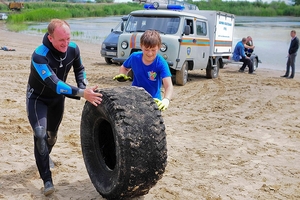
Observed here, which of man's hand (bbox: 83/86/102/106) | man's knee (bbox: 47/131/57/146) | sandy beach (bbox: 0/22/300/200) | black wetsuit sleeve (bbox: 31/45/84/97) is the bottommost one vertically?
sandy beach (bbox: 0/22/300/200)

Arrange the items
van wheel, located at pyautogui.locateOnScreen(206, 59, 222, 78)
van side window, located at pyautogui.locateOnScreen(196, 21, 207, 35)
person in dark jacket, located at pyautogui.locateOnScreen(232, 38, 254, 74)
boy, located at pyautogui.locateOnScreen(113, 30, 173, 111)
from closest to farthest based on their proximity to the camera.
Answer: boy, located at pyautogui.locateOnScreen(113, 30, 173, 111) < van side window, located at pyautogui.locateOnScreen(196, 21, 207, 35) < van wheel, located at pyautogui.locateOnScreen(206, 59, 222, 78) < person in dark jacket, located at pyautogui.locateOnScreen(232, 38, 254, 74)

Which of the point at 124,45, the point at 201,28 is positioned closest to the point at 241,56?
the point at 201,28

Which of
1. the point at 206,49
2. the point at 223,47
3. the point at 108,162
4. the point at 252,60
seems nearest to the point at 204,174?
the point at 108,162

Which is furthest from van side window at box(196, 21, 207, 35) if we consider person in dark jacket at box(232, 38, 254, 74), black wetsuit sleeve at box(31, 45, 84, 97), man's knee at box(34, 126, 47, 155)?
man's knee at box(34, 126, 47, 155)

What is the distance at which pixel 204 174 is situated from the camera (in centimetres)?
515

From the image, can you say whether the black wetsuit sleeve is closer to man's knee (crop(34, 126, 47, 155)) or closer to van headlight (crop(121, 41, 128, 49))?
man's knee (crop(34, 126, 47, 155))

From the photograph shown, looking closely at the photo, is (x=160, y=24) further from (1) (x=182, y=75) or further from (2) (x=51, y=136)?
(2) (x=51, y=136)

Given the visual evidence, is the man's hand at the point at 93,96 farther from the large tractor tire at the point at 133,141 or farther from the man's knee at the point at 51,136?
the man's knee at the point at 51,136

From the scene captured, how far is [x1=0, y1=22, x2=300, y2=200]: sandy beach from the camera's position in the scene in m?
4.65

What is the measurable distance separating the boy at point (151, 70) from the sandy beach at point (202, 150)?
1118 millimetres

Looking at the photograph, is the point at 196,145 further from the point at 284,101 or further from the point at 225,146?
the point at 284,101

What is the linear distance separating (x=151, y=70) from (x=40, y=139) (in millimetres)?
1329

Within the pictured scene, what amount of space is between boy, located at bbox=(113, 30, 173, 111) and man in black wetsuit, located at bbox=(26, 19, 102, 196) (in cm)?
56

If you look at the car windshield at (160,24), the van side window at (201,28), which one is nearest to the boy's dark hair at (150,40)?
the car windshield at (160,24)
